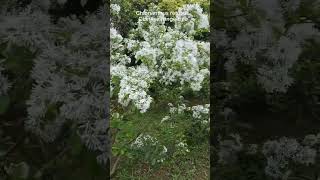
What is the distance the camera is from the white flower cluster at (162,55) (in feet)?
5.89

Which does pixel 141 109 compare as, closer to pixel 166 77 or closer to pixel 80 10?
pixel 166 77

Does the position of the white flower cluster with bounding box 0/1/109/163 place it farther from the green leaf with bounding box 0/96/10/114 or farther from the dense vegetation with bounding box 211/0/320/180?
the dense vegetation with bounding box 211/0/320/180

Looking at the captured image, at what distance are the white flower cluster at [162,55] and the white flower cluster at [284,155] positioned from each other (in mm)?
361

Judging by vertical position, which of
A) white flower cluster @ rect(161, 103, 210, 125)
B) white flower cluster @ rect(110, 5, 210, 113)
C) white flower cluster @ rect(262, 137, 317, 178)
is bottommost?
white flower cluster @ rect(262, 137, 317, 178)

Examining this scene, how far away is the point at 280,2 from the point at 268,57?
16 cm

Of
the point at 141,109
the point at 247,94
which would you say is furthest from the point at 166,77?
the point at 247,94

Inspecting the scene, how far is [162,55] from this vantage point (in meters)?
1.83

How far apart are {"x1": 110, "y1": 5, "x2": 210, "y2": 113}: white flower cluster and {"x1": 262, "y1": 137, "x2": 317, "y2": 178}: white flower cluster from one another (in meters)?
0.36

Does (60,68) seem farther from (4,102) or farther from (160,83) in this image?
(160,83)

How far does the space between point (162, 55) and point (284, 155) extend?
21.0 inches

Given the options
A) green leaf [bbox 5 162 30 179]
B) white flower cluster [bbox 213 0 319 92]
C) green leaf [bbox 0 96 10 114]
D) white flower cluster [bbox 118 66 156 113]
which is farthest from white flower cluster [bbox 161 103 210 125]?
green leaf [bbox 0 96 10 114]

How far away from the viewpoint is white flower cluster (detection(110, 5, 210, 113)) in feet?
5.89

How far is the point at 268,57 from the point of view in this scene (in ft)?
5.11

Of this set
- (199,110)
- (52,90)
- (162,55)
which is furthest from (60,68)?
(199,110)
